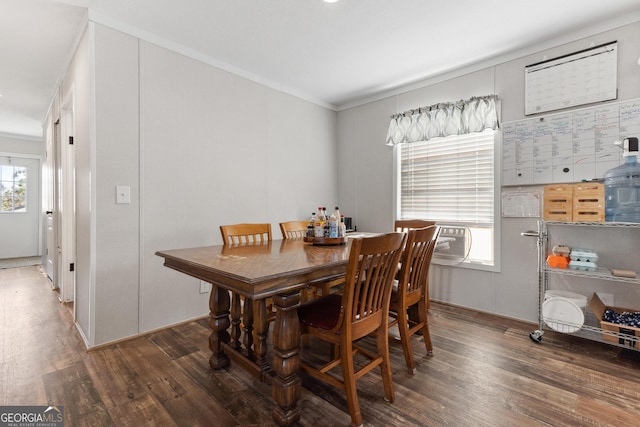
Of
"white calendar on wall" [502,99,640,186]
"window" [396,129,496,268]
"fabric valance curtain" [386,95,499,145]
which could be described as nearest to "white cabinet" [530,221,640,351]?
"white calendar on wall" [502,99,640,186]

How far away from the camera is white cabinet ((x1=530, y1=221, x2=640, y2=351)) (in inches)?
85.1

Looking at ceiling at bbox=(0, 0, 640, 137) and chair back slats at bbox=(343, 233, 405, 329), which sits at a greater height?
ceiling at bbox=(0, 0, 640, 137)

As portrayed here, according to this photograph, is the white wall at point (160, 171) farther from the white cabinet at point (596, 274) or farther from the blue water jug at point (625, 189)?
the blue water jug at point (625, 189)

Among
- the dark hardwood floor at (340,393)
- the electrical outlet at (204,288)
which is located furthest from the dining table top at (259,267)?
the electrical outlet at (204,288)

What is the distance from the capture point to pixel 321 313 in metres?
1.61

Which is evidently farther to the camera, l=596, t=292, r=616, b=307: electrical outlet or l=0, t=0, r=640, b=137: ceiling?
l=596, t=292, r=616, b=307: electrical outlet

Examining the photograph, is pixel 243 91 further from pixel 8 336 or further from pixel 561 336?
pixel 561 336

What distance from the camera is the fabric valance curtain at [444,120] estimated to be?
2.84 m

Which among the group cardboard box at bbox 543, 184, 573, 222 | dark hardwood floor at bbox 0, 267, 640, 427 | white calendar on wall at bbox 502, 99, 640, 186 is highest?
white calendar on wall at bbox 502, 99, 640, 186

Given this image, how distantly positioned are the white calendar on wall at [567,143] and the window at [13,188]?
8.13 m

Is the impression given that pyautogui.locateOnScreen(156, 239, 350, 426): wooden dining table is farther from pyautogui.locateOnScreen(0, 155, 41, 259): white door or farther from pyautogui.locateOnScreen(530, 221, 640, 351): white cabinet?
pyautogui.locateOnScreen(0, 155, 41, 259): white door

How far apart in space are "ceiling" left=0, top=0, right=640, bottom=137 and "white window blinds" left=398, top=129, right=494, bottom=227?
78 cm

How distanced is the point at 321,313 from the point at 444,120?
2.53 meters

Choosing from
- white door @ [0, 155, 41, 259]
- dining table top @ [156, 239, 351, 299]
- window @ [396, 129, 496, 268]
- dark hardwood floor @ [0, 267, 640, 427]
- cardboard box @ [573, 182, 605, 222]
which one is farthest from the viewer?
white door @ [0, 155, 41, 259]
